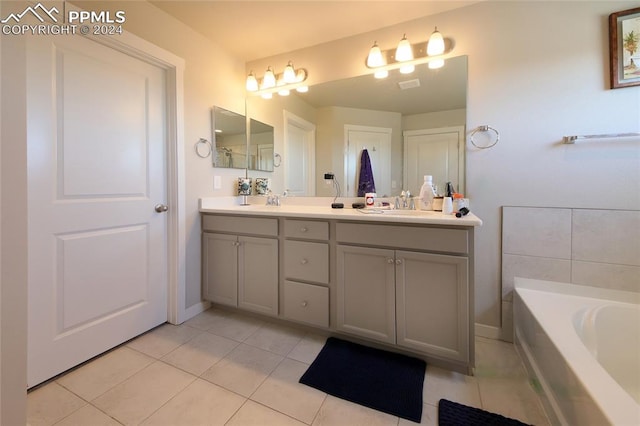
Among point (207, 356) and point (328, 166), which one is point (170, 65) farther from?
point (207, 356)

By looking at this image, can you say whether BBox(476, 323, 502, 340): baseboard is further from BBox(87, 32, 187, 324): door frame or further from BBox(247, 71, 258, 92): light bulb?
BBox(247, 71, 258, 92): light bulb

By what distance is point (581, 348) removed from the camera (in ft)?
3.40

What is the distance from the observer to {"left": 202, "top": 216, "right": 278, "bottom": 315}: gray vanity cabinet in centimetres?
183

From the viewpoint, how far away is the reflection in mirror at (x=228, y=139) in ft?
7.14

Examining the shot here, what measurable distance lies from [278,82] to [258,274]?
1.68 metres

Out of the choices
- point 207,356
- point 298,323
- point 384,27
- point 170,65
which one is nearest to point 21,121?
point 170,65

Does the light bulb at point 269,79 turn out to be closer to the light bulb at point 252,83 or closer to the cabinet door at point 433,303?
the light bulb at point 252,83

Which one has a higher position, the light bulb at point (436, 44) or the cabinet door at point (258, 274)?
the light bulb at point (436, 44)

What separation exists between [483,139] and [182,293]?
2.39m

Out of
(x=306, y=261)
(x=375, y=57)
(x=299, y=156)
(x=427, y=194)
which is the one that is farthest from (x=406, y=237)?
(x=375, y=57)

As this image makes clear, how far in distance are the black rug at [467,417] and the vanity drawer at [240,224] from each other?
1304 millimetres

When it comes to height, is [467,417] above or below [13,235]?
below

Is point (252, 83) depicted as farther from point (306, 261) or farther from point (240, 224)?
point (306, 261)

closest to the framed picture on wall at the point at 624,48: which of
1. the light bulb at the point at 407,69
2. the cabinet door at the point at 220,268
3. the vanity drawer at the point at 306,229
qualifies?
the light bulb at the point at 407,69
